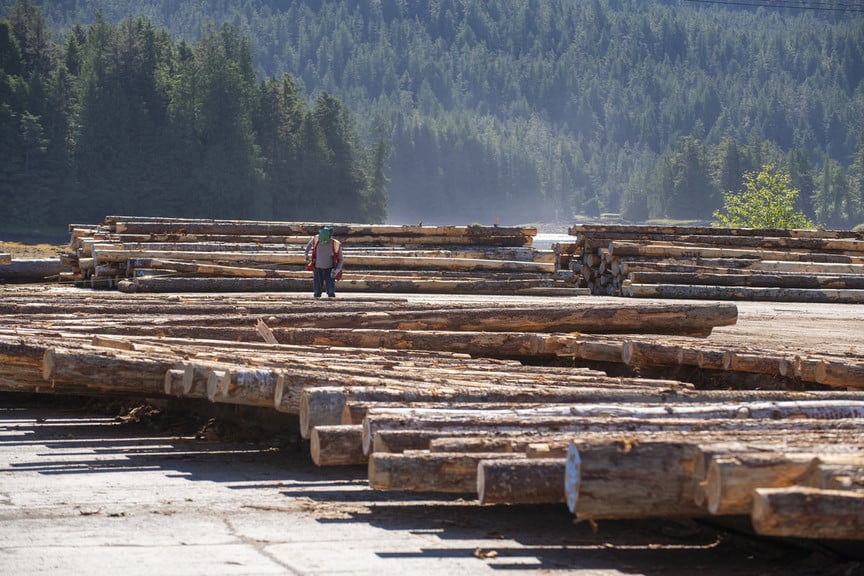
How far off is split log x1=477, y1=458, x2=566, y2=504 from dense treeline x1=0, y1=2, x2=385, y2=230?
86300 millimetres

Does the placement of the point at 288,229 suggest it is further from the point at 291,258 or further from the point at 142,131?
the point at 142,131

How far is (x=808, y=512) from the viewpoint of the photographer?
4.84 metres

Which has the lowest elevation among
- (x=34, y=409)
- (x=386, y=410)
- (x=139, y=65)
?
(x=34, y=409)

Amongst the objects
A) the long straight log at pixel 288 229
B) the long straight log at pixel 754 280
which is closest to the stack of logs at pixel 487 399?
the long straight log at pixel 288 229

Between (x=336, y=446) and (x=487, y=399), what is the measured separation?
115 centimetres

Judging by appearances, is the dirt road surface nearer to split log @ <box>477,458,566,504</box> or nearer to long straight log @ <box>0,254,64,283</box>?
split log @ <box>477,458,566,504</box>

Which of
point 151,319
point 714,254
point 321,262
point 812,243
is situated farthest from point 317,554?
point 812,243

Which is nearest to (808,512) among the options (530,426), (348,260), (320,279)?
(530,426)

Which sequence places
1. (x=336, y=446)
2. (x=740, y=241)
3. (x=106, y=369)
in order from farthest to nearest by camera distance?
1. (x=740, y=241)
2. (x=106, y=369)
3. (x=336, y=446)

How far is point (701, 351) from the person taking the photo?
1035 cm

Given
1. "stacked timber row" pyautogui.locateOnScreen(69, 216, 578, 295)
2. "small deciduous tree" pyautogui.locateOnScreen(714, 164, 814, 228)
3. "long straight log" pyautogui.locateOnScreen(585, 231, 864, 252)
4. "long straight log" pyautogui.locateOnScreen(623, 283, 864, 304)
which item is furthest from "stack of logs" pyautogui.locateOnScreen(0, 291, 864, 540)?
"small deciduous tree" pyautogui.locateOnScreen(714, 164, 814, 228)

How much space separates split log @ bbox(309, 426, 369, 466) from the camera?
681cm

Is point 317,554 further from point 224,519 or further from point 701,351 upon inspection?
point 701,351

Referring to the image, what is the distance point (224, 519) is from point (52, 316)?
6.09 meters
